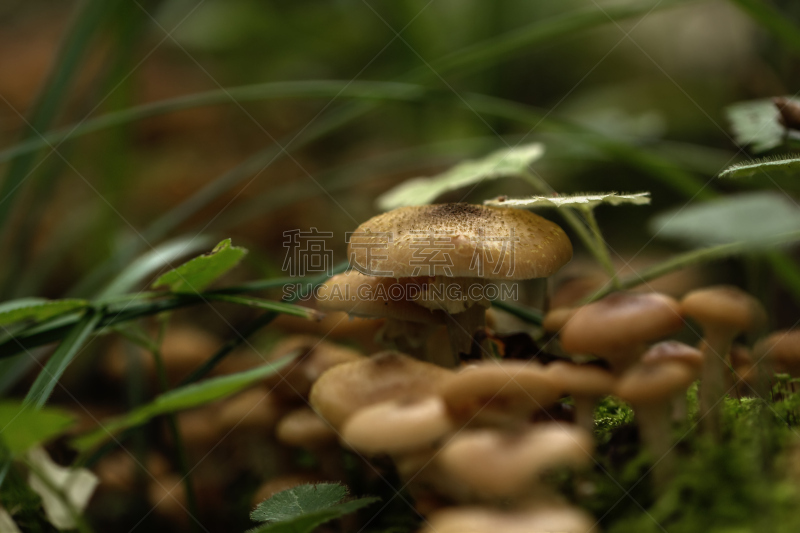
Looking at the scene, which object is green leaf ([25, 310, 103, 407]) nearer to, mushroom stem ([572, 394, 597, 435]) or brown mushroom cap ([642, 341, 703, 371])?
mushroom stem ([572, 394, 597, 435])

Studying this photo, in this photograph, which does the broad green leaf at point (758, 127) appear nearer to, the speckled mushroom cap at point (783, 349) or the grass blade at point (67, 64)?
the speckled mushroom cap at point (783, 349)

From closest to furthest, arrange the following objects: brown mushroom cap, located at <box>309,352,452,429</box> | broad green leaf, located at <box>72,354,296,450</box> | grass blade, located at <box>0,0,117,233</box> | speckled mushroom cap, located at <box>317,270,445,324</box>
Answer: broad green leaf, located at <box>72,354,296,450</box> → brown mushroom cap, located at <box>309,352,452,429</box> → speckled mushroom cap, located at <box>317,270,445,324</box> → grass blade, located at <box>0,0,117,233</box>

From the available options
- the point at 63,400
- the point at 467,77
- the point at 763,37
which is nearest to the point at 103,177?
the point at 63,400

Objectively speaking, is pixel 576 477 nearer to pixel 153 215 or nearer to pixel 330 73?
pixel 153 215

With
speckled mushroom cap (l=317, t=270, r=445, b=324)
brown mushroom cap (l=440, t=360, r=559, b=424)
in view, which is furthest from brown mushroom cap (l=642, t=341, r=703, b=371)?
speckled mushroom cap (l=317, t=270, r=445, b=324)

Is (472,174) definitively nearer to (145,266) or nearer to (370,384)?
(370,384)
